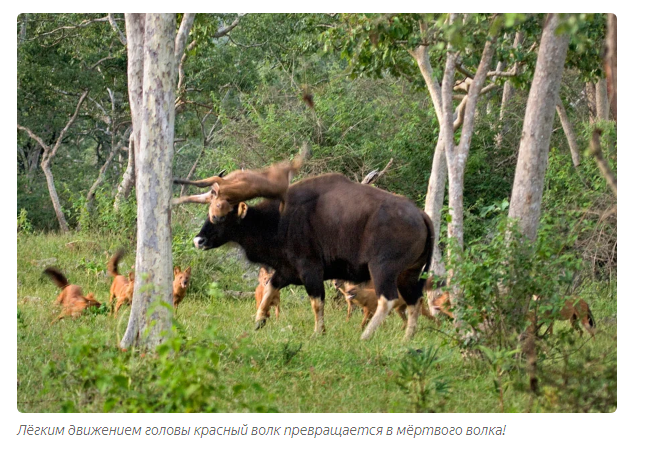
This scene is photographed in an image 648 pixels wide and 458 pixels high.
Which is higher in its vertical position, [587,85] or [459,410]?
[587,85]

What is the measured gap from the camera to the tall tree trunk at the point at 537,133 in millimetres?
7070

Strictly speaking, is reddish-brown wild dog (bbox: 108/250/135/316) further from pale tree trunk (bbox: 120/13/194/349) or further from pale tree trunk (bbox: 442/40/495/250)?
pale tree trunk (bbox: 442/40/495/250)

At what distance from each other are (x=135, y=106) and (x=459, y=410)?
4151 mm

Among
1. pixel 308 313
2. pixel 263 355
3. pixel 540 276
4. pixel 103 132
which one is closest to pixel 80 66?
pixel 103 132

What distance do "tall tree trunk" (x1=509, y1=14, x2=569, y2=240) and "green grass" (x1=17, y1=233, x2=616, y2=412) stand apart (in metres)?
1.18

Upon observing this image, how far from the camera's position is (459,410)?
20.1ft

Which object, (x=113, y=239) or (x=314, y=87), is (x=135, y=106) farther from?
(x=314, y=87)

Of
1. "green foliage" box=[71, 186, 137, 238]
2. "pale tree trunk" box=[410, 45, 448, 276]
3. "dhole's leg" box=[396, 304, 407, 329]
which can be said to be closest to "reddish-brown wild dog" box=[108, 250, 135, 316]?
"dhole's leg" box=[396, 304, 407, 329]

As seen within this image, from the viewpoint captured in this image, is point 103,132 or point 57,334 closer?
point 57,334

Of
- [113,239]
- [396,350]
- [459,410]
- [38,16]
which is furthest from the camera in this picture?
[38,16]

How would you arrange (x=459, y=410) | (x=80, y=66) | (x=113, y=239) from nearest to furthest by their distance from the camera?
1. (x=459, y=410)
2. (x=113, y=239)
3. (x=80, y=66)

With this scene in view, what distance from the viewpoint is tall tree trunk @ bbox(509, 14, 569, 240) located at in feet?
23.2

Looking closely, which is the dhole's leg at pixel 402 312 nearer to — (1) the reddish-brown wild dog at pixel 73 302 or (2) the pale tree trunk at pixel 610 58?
(1) the reddish-brown wild dog at pixel 73 302

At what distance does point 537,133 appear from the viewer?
712cm
